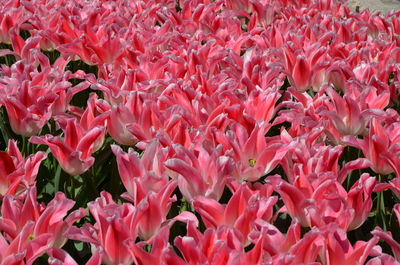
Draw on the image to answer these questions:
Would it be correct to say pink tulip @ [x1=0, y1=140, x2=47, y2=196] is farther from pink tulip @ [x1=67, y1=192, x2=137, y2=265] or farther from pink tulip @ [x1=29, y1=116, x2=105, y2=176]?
pink tulip @ [x1=67, y1=192, x2=137, y2=265]

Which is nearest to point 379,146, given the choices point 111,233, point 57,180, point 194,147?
point 194,147

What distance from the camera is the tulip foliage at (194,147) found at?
1.48m

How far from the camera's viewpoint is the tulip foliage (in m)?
1.48

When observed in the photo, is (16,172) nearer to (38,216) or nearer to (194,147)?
(38,216)

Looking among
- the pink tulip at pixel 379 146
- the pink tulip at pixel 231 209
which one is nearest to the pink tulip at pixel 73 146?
the pink tulip at pixel 231 209

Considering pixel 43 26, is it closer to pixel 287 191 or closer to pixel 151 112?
pixel 151 112

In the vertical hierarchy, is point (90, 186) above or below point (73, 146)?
below

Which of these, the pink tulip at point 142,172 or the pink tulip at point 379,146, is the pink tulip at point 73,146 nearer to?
the pink tulip at point 142,172

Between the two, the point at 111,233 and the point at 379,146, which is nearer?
the point at 111,233

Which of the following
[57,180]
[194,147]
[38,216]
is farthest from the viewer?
[57,180]

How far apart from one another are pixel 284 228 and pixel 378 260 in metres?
0.49

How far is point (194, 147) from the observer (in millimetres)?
1828

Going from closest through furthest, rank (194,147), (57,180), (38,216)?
(38,216) → (194,147) → (57,180)

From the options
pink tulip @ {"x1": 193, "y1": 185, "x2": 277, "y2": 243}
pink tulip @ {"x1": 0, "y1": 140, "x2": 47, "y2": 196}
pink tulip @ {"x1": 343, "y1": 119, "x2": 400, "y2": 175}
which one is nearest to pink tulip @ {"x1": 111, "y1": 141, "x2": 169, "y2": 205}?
pink tulip @ {"x1": 193, "y1": 185, "x2": 277, "y2": 243}
